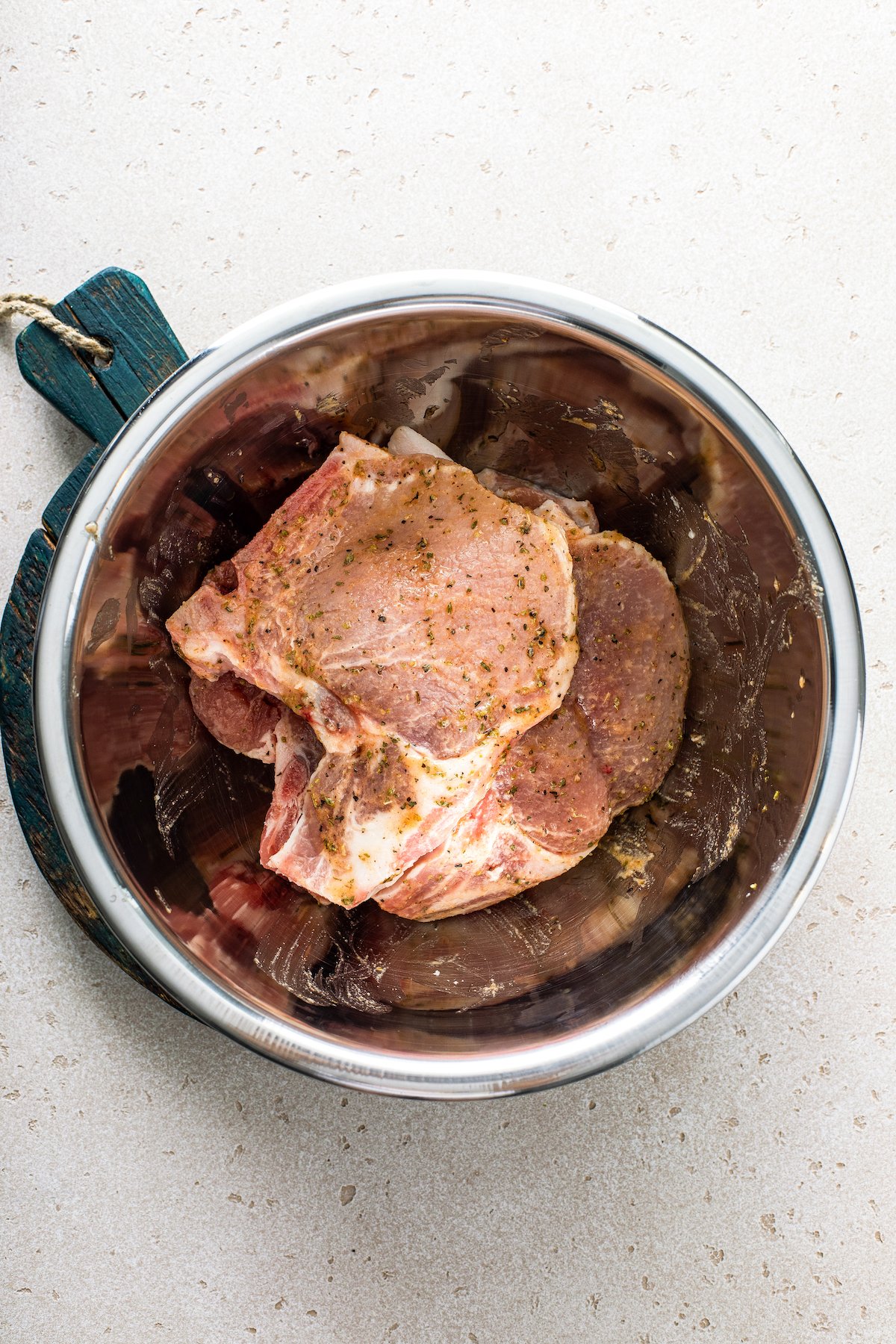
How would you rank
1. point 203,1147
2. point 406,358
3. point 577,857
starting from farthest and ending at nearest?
point 203,1147
point 577,857
point 406,358

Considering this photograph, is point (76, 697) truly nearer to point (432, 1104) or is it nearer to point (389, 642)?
point (389, 642)

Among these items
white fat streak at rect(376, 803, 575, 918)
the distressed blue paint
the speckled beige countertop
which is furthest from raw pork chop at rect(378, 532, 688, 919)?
the distressed blue paint

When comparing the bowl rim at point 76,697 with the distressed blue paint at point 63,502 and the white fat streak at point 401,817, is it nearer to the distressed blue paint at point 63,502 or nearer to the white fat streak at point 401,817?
the white fat streak at point 401,817

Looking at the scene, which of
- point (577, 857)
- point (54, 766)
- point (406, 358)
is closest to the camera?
point (54, 766)

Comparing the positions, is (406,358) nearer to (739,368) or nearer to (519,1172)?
(739,368)

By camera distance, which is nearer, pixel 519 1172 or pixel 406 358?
pixel 406 358

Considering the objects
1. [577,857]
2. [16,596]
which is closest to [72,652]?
[16,596]

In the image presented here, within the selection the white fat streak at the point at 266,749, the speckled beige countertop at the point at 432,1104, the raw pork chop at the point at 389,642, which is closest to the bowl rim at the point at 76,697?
the raw pork chop at the point at 389,642
